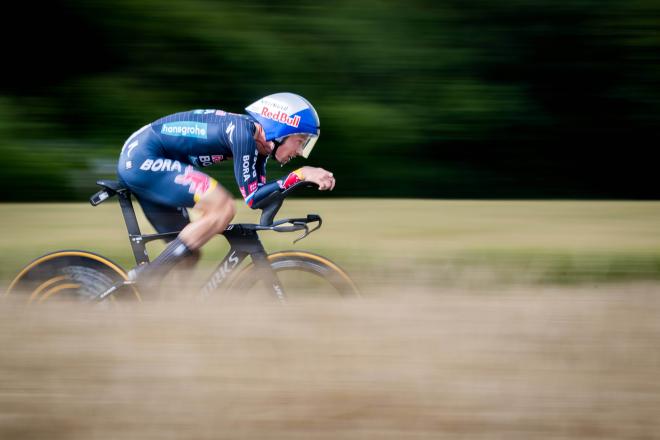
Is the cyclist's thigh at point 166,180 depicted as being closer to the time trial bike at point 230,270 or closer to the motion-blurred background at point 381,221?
the time trial bike at point 230,270

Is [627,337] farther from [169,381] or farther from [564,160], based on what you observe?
[564,160]

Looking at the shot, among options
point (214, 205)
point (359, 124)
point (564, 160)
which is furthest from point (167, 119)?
point (564, 160)

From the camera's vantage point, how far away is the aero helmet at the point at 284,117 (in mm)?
3869

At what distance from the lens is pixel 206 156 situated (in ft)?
13.2

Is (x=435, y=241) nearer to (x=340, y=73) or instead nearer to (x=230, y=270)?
(x=230, y=270)

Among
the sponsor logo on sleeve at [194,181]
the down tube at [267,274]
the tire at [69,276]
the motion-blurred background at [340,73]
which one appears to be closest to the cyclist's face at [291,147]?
the sponsor logo on sleeve at [194,181]

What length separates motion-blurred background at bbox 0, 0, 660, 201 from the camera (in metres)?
9.51

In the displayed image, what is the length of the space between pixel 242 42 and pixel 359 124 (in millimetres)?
1584

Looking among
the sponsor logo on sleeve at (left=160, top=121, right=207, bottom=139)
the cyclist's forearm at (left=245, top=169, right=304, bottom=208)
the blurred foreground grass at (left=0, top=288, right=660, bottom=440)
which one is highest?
the sponsor logo on sleeve at (left=160, top=121, right=207, bottom=139)

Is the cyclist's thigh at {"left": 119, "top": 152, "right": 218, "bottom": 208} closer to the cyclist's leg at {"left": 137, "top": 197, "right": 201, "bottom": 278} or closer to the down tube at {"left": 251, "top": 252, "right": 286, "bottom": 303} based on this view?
the cyclist's leg at {"left": 137, "top": 197, "right": 201, "bottom": 278}

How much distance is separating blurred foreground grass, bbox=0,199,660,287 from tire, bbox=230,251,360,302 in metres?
0.24

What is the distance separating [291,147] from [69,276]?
3.83 feet

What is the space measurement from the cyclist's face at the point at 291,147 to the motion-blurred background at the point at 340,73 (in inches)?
204

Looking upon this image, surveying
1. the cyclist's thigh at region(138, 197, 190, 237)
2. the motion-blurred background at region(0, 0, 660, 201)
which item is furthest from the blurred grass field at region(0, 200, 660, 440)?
the motion-blurred background at region(0, 0, 660, 201)
